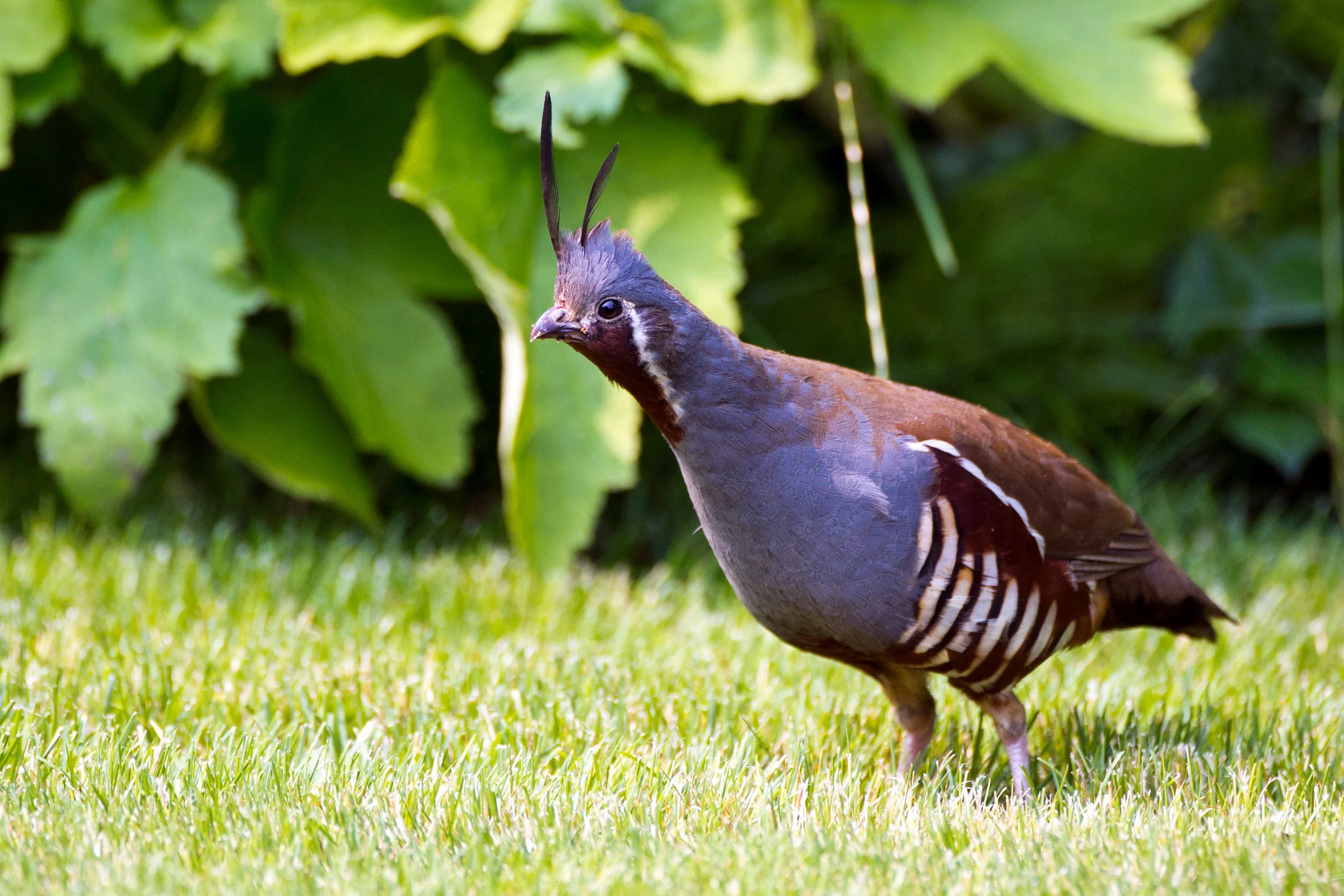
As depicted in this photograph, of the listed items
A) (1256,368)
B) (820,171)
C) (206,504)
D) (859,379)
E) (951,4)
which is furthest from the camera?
(820,171)

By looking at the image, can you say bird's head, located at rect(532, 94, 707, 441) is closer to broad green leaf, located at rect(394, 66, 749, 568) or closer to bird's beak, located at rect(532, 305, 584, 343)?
bird's beak, located at rect(532, 305, 584, 343)

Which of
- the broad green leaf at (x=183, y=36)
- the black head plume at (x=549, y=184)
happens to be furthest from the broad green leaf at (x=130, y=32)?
the black head plume at (x=549, y=184)

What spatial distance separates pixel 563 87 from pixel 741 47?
592 mm

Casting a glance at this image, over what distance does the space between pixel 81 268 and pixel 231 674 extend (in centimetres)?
160

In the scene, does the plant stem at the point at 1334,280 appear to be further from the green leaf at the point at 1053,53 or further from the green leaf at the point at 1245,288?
the green leaf at the point at 1053,53

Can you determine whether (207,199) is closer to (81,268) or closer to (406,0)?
(81,268)

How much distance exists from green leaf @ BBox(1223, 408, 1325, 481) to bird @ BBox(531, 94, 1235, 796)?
9.53 ft

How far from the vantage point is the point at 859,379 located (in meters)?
3.13

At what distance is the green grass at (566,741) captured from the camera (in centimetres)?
238

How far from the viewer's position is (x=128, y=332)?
14.0 ft

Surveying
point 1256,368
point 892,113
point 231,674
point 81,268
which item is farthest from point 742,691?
point 1256,368

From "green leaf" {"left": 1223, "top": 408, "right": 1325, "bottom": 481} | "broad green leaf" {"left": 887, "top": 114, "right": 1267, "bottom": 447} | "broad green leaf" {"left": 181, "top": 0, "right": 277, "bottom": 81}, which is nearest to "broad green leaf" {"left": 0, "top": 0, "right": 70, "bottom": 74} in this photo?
"broad green leaf" {"left": 181, "top": 0, "right": 277, "bottom": 81}

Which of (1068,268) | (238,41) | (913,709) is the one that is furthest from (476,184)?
(1068,268)

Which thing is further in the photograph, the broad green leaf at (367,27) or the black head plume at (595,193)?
the broad green leaf at (367,27)
